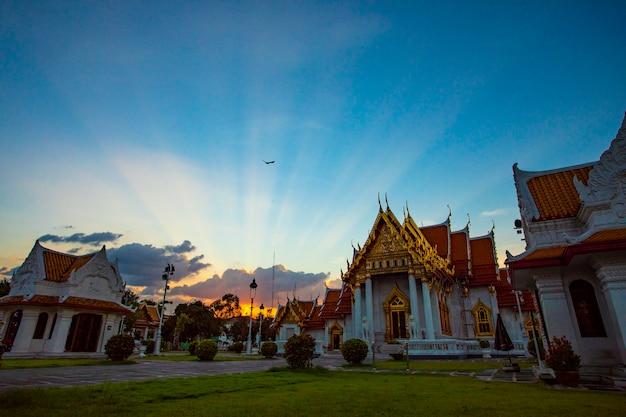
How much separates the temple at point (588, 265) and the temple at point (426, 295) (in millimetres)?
9909

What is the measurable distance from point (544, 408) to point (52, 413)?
6750 millimetres

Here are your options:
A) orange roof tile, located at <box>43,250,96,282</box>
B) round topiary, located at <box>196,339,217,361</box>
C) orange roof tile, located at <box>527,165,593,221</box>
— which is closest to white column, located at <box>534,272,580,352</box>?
orange roof tile, located at <box>527,165,593,221</box>

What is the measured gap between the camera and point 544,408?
522 centimetres

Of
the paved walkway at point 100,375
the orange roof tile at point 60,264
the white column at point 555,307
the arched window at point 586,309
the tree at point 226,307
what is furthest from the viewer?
the tree at point 226,307

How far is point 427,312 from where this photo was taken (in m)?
21.5

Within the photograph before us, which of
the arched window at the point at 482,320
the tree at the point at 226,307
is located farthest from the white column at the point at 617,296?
the tree at the point at 226,307

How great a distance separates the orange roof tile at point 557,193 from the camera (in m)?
11.4

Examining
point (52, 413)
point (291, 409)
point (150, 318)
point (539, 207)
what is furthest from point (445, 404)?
point (150, 318)

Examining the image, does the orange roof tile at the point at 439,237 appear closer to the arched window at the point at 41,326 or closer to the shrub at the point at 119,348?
the shrub at the point at 119,348

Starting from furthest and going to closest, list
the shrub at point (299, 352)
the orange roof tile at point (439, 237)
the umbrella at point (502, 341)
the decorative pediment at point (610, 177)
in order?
the orange roof tile at point (439, 237), the umbrella at point (502, 341), the shrub at point (299, 352), the decorative pediment at point (610, 177)

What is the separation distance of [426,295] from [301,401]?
17.5 m

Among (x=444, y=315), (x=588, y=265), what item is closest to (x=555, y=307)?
(x=588, y=265)

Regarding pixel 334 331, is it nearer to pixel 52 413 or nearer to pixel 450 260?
pixel 450 260

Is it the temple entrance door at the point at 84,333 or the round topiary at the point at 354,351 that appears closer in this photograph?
the round topiary at the point at 354,351
